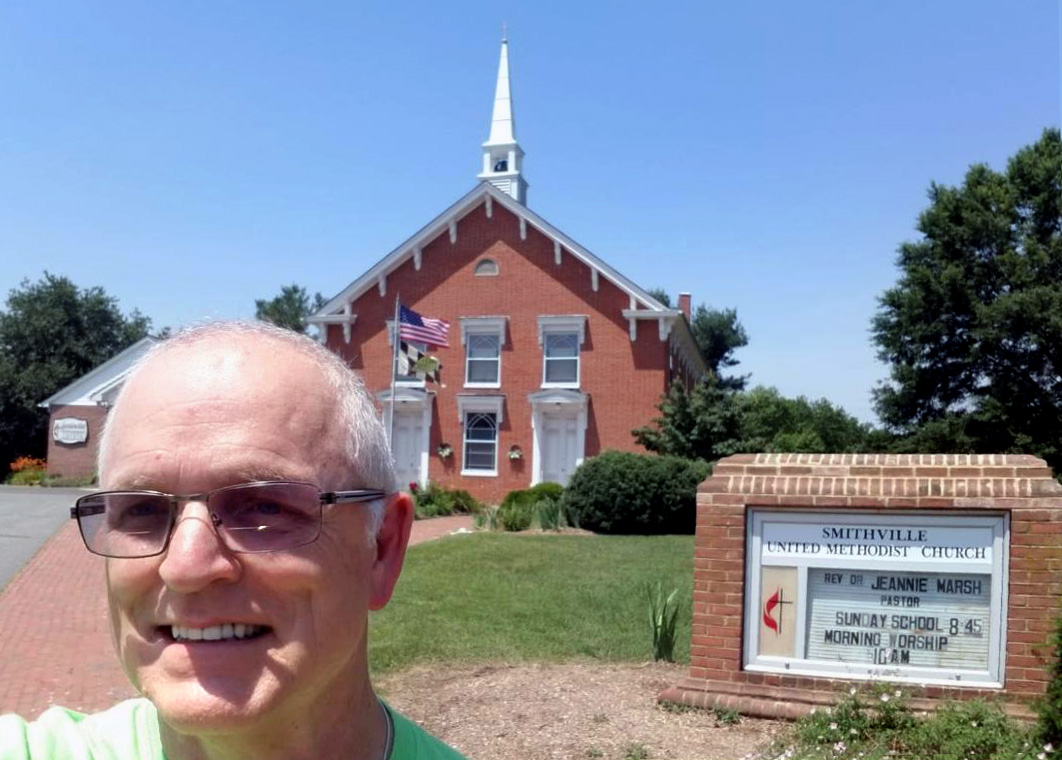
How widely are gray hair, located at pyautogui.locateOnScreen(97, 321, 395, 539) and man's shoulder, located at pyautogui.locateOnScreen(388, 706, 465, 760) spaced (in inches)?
16.3

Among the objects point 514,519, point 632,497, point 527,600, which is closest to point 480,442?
point 514,519

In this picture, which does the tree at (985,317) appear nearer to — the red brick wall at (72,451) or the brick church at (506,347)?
the brick church at (506,347)

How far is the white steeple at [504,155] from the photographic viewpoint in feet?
116

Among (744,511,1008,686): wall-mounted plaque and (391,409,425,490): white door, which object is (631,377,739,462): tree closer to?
(391,409,425,490): white door

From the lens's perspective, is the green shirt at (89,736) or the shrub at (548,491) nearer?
the green shirt at (89,736)

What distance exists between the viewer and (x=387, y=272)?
99.1 feet

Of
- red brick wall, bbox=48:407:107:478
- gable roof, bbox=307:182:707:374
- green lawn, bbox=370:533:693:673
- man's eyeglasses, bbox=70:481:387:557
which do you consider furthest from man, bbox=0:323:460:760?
red brick wall, bbox=48:407:107:478

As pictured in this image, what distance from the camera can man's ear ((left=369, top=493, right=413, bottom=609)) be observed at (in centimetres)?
179

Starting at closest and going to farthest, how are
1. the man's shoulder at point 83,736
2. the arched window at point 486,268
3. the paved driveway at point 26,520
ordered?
the man's shoulder at point 83,736
the paved driveway at point 26,520
the arched window at point 486,268

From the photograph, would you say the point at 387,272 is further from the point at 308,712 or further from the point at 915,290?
the point at 308,712

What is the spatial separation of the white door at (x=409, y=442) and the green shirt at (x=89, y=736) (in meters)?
27.7

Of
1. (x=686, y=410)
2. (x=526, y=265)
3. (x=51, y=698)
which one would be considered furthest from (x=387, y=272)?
(x=51, y=698)

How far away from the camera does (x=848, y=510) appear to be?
6570mm

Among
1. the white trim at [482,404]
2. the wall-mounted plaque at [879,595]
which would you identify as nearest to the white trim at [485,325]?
the white trim at [482,404]
